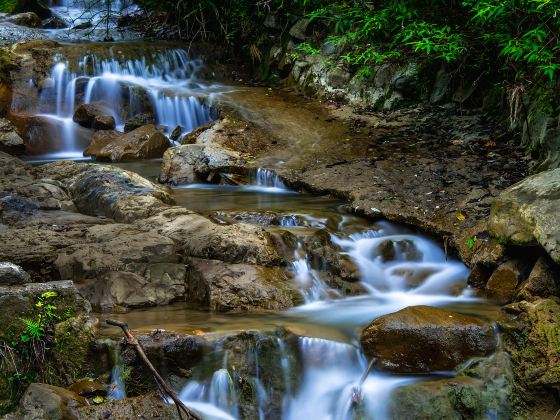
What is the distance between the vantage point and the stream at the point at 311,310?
4004 mm

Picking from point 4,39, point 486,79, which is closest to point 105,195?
point 486,79

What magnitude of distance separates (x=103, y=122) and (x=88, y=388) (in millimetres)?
8335

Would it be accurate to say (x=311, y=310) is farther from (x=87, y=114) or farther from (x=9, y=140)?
(x=87, y=114)

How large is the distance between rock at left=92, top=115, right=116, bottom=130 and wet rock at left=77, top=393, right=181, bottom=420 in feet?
27.7

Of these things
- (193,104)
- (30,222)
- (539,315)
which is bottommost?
→ (539,315)

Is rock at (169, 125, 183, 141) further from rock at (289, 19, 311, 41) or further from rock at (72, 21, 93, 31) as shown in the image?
rock at (72, 21, 93, 31)

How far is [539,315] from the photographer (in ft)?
14.0

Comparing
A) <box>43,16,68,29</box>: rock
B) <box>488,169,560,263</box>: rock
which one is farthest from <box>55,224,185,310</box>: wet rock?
<box>43,16,68,29</box>: rock

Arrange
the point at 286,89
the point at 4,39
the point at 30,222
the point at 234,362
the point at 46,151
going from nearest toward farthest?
the point at 234,362, the point at 30,222, the point at 46,151, the point at 286,89, the point at 4,39

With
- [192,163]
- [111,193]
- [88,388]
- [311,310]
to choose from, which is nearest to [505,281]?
[311,310]

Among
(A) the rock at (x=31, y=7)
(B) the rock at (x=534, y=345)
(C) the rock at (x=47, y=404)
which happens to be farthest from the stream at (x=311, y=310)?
(A) the rock at (x=31, y=7)

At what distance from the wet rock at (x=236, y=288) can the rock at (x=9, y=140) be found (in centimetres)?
677

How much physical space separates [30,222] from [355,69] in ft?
25.2

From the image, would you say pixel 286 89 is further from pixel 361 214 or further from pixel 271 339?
pixel 271 339
